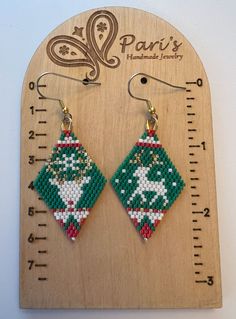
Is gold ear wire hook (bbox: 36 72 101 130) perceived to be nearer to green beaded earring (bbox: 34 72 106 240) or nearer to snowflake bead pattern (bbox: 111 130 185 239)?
green beaded earring (bbox: 34 72 106 240)

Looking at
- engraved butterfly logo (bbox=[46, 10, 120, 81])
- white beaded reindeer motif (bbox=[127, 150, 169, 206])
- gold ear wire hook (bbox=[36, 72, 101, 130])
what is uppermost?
engraved butterfly logo (bbox=[46, 10, 120, 81])

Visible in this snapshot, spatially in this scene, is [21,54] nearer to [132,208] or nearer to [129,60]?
[129,60]

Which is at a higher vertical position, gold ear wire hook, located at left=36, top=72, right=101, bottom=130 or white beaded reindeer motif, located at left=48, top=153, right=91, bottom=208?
gold ear wire hook, located at left=36, top=72, right=101, bottom=130

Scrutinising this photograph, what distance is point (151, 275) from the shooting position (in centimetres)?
76

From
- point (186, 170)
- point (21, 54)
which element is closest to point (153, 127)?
point (186, 170)

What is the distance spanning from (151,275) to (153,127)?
0.98 feet

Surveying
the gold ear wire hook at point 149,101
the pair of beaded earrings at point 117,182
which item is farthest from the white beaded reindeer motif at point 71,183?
the gold ear wire hook at point 149,101

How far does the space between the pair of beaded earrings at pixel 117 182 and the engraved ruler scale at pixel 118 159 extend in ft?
0.05

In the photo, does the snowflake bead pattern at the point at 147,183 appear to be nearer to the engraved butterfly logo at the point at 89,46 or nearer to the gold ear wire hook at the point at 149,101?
the gold ear wire hook at the point at 149,101

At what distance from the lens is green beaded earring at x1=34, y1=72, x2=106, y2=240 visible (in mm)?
774

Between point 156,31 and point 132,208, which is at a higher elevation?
point 156,31

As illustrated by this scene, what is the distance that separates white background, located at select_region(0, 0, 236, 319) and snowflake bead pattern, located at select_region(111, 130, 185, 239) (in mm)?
116

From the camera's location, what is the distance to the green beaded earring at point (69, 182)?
0.77 meters

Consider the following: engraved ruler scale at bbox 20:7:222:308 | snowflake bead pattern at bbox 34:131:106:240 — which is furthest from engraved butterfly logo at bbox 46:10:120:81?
snowflake bead pattern at bbox 34:131:106:240
